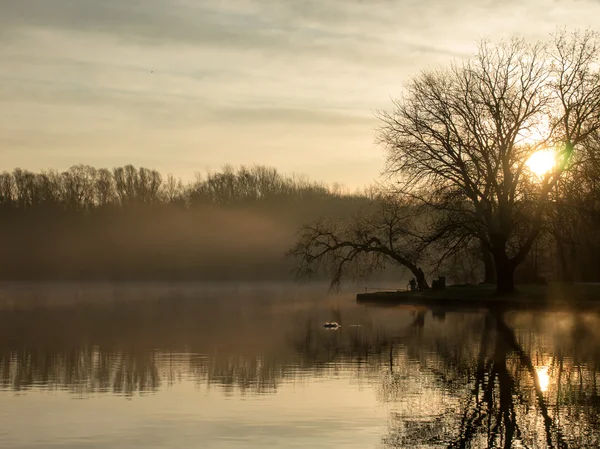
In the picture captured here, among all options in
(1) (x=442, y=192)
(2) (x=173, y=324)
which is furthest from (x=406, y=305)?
(2) (x=173, y=324)

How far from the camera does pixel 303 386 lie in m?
19.3

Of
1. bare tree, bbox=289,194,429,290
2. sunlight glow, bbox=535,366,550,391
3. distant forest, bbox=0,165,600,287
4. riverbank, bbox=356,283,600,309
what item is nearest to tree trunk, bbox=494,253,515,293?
riverbank, bbox=356,283,600,309

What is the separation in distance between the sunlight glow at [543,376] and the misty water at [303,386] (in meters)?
0.04

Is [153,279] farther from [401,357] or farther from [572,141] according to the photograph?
[401,357]

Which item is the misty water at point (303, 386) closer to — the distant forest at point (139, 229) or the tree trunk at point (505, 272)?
the tree trunk at point (505, 272)

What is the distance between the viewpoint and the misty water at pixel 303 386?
45.5 ft

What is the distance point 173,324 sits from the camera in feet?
130

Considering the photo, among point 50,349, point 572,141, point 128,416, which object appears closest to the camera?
point 128,416

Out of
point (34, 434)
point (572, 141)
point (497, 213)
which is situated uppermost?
point (572, 141)

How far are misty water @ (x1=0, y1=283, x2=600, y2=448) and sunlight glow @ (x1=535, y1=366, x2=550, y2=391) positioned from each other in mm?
42

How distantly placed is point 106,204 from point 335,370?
422 ft

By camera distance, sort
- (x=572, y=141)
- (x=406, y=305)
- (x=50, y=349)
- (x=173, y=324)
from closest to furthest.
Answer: (x=50, y=349) → (x=173, y=324) → (x=572, y=141) → (x=406, y=305)

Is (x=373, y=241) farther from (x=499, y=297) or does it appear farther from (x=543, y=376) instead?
(x=543, y=376)

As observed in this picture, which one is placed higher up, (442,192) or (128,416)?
(442,192)
